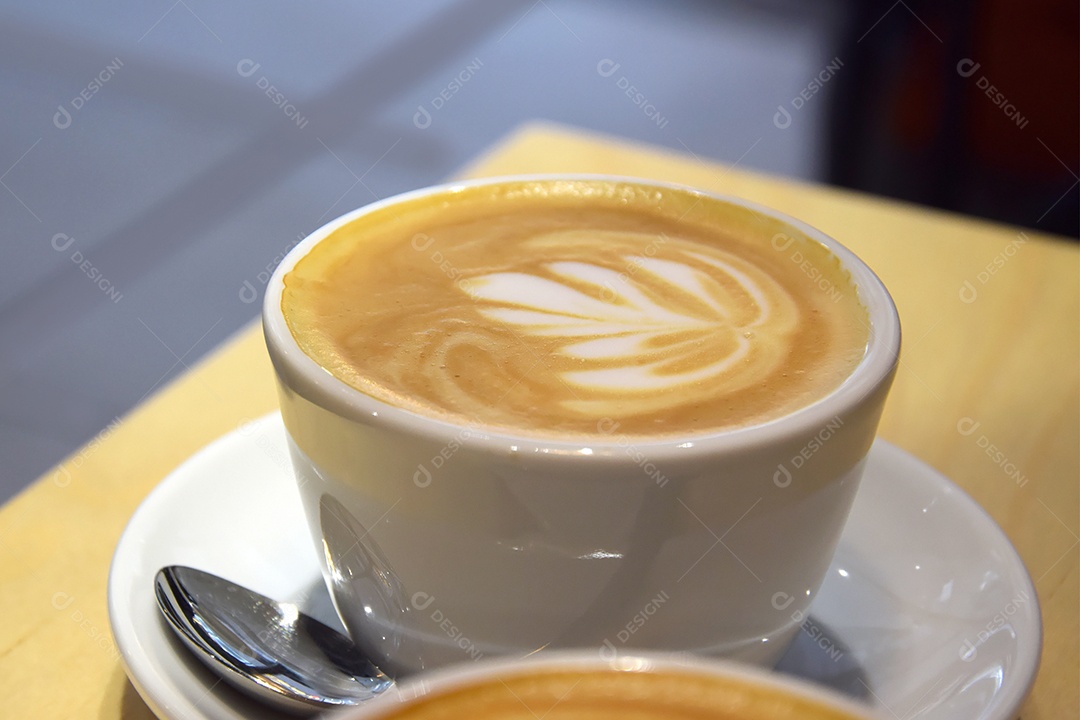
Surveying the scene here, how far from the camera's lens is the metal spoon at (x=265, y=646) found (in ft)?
1.98

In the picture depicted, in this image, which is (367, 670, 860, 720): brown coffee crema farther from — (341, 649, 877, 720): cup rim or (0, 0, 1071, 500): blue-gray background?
(0, 0, 1071, 500): blue-gray background

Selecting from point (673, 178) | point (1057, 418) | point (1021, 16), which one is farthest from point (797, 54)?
point (1057, 418)

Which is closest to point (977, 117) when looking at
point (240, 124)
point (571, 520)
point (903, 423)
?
point (903, 423)

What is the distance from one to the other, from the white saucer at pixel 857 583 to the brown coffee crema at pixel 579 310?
17 cm

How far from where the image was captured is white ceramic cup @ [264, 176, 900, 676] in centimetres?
55

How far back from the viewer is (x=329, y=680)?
64 cm

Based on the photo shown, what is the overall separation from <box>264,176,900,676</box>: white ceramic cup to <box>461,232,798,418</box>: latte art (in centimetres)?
6

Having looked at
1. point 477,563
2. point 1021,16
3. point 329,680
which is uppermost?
point 1021,16

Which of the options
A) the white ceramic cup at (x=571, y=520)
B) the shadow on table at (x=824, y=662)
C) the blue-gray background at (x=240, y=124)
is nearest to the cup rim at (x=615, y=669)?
the white ceramic cup at (x=571, y=520)

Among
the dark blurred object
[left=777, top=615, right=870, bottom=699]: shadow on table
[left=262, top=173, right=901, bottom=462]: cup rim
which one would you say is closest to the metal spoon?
[left=262, top=173, right=901, bottom=462]: cup rim

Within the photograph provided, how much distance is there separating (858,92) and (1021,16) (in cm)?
86

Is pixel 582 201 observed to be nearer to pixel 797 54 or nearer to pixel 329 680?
pixel 329 680

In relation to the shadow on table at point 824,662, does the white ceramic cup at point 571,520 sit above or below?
above

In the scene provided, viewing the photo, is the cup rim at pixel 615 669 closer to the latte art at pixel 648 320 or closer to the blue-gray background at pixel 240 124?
the latte art at pixel 648 320
